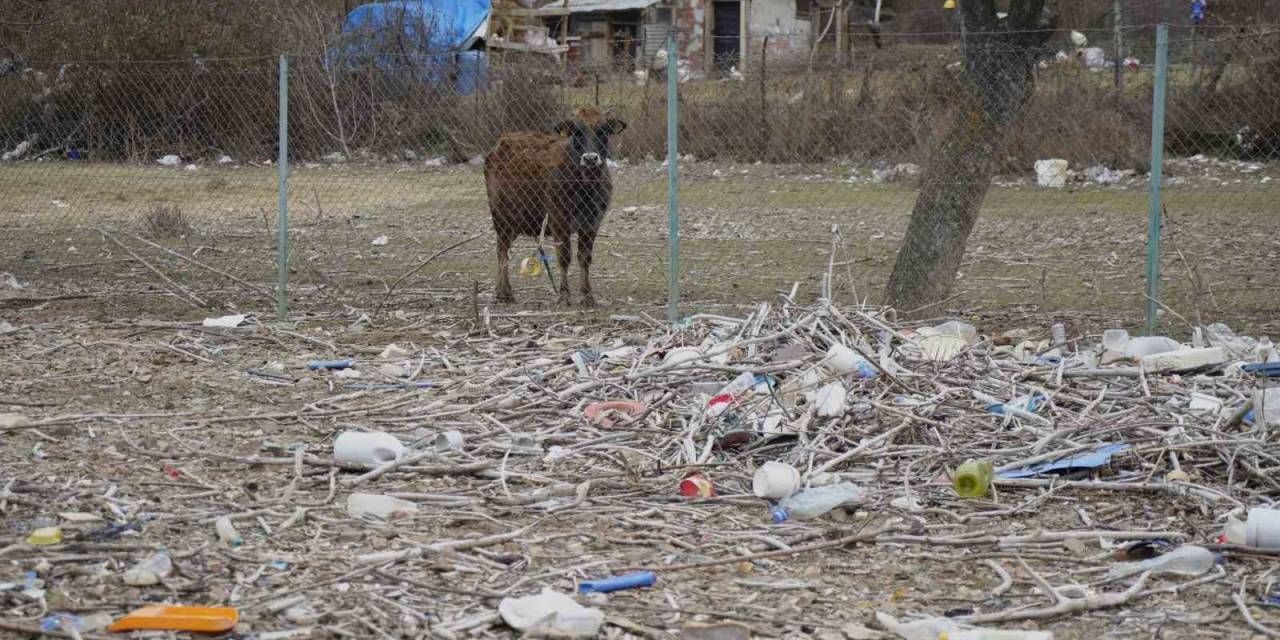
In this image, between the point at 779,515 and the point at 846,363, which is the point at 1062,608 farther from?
the point at 846,363

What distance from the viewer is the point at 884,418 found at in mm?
6246

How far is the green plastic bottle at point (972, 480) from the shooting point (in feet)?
18.0

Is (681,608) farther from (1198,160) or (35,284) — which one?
(1198,160)

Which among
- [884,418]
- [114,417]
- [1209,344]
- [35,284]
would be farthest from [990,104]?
[35,284]

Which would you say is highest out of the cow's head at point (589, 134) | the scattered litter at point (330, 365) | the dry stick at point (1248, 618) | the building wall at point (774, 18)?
the building wall at point (774, 18)

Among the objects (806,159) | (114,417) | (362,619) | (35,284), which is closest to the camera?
(362,619)

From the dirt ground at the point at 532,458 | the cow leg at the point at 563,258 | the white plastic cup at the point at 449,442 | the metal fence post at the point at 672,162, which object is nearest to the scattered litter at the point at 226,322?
the dirt ground at the point at 532,458

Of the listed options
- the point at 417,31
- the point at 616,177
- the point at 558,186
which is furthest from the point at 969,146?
the point at 417,31

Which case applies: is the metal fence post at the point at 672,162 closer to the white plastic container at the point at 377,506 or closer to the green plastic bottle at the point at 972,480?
the green plastic bottle at the point at 972,480

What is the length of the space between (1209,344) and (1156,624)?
3.58m

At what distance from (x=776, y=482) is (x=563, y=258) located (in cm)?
522

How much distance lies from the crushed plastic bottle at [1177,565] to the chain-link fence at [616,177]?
4.57 metres

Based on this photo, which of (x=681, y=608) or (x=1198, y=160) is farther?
(x=1198, y=160)

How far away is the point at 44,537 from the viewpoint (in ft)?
15.6
